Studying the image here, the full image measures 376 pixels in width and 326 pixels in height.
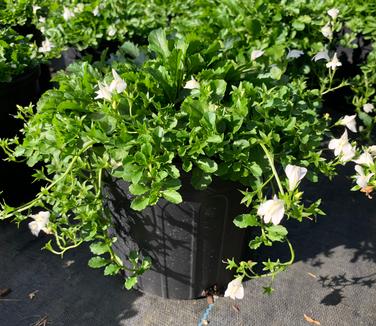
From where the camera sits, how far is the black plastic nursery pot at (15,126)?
2.27m

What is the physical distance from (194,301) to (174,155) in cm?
85

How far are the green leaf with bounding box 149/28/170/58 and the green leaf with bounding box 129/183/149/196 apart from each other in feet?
2.05

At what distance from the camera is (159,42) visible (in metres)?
1.80

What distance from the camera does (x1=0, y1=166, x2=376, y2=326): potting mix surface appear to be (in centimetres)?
195

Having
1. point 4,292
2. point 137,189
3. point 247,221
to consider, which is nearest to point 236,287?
point 247,221

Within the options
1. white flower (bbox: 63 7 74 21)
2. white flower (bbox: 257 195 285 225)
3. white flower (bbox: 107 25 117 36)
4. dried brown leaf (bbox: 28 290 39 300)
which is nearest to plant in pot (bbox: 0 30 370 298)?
white flower (bbox: 257 195 285 225)

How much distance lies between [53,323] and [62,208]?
0.65 m

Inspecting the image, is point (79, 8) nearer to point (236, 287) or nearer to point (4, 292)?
point (4, 292)

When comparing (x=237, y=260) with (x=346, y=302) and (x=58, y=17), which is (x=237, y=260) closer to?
(x=346, y=302)

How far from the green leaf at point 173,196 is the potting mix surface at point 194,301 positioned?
2.57 feet

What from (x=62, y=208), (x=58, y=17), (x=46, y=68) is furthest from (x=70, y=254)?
(x=46, y=68)

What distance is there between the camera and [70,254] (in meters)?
2.27

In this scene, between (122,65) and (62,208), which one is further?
(122,65)

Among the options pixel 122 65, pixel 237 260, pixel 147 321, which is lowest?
pixel 147 321
